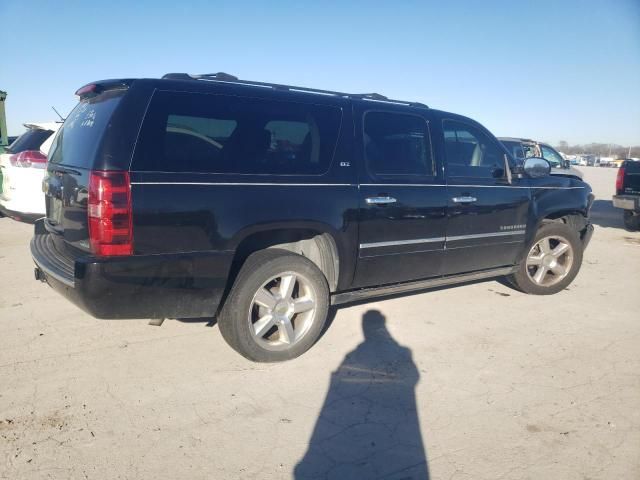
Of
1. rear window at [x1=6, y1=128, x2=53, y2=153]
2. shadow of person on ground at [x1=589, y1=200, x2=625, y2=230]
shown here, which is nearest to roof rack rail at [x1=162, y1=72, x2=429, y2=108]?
rear window at [x1=6, y1=128, x2=53, y2=153]

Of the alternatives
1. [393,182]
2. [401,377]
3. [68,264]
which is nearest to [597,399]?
[401,377]

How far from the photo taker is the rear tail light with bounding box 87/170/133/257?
2734 mm

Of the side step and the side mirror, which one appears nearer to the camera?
the side step

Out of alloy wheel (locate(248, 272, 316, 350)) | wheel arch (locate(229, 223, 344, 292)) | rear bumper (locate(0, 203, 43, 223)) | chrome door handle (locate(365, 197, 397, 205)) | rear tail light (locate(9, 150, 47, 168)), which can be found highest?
rear tail light (locate(9, 150, 47, 168))

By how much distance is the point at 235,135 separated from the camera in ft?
10.6

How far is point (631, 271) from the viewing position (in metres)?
6.75

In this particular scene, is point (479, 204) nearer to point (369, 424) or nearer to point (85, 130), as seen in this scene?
point (369, 424)

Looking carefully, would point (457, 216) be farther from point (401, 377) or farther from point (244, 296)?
point (244, 296)

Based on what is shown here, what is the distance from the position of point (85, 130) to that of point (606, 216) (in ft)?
45.6

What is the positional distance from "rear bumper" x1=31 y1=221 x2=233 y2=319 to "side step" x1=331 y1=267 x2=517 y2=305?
1.11 meters

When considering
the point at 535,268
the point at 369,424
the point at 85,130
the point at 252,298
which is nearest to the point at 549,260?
the point at 535,268

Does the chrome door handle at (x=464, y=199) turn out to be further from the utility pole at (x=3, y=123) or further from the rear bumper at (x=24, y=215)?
the utility pole at (x=3, y=123)

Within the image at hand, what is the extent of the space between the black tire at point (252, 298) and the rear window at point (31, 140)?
5223mm

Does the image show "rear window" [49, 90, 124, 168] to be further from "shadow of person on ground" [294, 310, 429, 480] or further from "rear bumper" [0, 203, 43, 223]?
"rear bumper" [0, 203, 43, 223]
